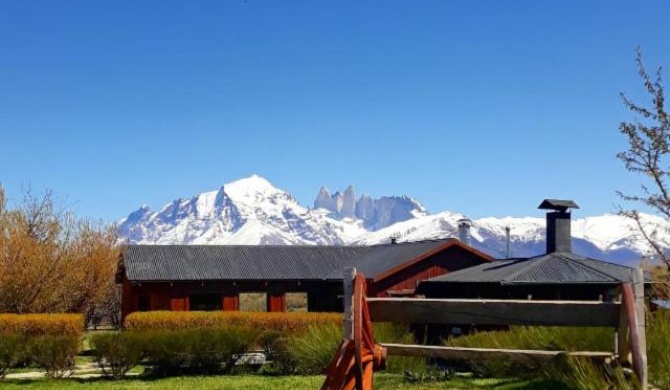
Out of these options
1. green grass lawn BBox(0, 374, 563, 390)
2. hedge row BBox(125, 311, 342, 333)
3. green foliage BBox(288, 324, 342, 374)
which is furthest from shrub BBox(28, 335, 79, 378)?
green foliage BBox(288, 324, 342, 374)

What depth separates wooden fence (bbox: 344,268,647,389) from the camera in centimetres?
564

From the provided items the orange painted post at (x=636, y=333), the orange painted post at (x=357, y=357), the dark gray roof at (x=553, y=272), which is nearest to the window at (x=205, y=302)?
the dark gray roof at (x=553, y=272)

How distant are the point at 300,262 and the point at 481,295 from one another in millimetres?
12681

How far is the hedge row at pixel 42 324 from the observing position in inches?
897

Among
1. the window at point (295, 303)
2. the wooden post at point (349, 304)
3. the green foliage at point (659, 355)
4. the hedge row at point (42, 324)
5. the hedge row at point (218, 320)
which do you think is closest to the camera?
the wooden post at point (349, 304)

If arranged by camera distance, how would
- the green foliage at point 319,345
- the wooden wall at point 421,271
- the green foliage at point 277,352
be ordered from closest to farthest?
the green foliage at point 319,345 < the green foliage at point 277,352 < the wooden wall at point 421,271

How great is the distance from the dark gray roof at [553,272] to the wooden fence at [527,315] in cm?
1752

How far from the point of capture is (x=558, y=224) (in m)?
27.1

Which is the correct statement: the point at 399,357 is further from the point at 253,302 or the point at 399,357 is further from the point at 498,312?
the point at 253,302

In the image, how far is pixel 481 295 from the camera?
2562 cm

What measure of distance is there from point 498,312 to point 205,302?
1144 inches

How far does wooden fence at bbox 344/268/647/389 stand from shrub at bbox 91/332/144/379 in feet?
50.1

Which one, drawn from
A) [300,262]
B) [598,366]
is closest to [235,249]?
[300,262]

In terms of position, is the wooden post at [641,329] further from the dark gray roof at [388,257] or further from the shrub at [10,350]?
the dark gray roof at [388,257]
